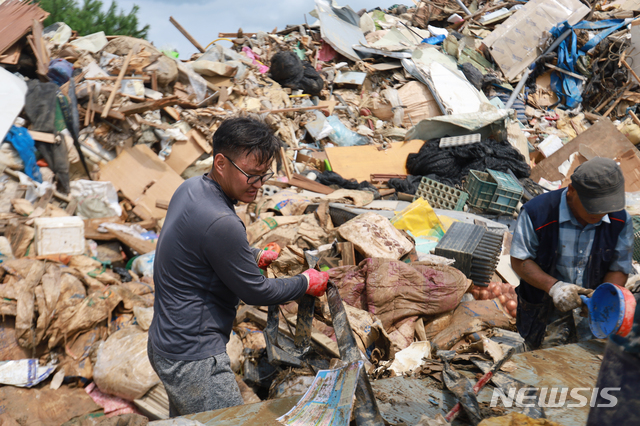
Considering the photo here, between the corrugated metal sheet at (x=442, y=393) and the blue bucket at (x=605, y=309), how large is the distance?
20cm

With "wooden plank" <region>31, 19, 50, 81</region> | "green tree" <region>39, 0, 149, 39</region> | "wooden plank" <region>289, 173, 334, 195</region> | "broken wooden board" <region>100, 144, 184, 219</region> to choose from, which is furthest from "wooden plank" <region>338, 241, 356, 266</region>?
"green tree" <region>39, 0, 149, 39</region>

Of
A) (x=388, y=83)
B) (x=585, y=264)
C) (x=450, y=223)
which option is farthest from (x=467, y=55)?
(x=585, y=264)

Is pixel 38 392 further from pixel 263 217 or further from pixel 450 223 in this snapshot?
pixel 450 223

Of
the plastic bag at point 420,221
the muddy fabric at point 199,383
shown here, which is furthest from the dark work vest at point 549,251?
the plastic bag at point 420,221

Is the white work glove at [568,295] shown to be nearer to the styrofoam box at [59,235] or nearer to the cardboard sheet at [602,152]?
the styrofoam box at [59,235]

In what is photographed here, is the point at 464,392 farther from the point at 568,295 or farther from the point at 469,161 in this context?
the point at 469,161

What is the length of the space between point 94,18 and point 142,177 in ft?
64.1

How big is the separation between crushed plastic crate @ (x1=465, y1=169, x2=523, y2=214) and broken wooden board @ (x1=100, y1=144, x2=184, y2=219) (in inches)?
171

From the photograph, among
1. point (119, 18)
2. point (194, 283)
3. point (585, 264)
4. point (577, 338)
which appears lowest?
point (119, 18)

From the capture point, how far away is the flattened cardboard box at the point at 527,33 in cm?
1132

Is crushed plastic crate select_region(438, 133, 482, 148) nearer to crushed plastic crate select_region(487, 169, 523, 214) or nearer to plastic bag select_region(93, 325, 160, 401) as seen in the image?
crushed plastic crate select_region(487, 169, 523, 214)

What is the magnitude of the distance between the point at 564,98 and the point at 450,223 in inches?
332

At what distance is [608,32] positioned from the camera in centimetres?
1082

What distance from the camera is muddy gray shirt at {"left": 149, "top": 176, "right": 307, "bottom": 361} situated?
1535 mm
